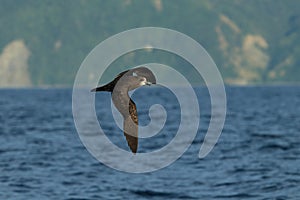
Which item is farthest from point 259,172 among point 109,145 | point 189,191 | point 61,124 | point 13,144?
point 61,124

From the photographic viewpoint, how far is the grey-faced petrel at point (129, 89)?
14391 millimetres

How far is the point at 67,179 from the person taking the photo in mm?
40969

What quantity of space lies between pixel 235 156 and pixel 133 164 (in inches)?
369

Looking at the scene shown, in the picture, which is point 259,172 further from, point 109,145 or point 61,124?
point 61,124

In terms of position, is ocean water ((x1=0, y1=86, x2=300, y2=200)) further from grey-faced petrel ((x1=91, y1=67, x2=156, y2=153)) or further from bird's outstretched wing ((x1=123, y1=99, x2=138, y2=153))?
grey-faced petrel ((x1=91, y1=67, x2=156, y2=153))

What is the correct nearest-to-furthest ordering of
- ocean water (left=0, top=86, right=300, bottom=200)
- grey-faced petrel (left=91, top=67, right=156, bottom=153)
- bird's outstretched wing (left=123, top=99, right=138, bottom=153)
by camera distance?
grey-faced petrel (left=91, top=67, right=156, bottom=153) < bird's outstretched wing (left=123, top=99, right=138, bottom=153) < ocean water (left=0, top=86, right=300, bottom=200)

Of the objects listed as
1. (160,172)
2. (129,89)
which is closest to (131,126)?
(129,89)

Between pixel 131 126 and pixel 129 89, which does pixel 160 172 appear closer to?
pixel 131 126

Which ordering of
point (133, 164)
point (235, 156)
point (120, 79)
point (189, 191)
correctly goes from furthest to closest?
point (235, 156), point (133, 164), point (189, 191), point (120, 79)

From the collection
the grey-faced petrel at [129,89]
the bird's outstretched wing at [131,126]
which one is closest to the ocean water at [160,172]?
the bird's outstretched wing at [131,126]

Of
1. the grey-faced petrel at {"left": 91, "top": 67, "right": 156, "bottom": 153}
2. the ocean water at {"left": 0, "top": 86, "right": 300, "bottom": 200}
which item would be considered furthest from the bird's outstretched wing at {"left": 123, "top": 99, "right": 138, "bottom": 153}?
the ocean water at {"left": 0, "top": 86, "right": 300, "bottom": 200}

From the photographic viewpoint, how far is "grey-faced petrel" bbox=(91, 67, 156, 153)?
14391 millimetres

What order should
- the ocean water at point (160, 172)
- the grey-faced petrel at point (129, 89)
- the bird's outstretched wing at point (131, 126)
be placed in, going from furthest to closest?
the ocean water at point (160, 172) < the bird's outstretched wing at point (131, 126) < the grey-faced petrel at point (129, 89)

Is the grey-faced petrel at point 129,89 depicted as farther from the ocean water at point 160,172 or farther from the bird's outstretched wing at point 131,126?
the ocean water at point 160,172
